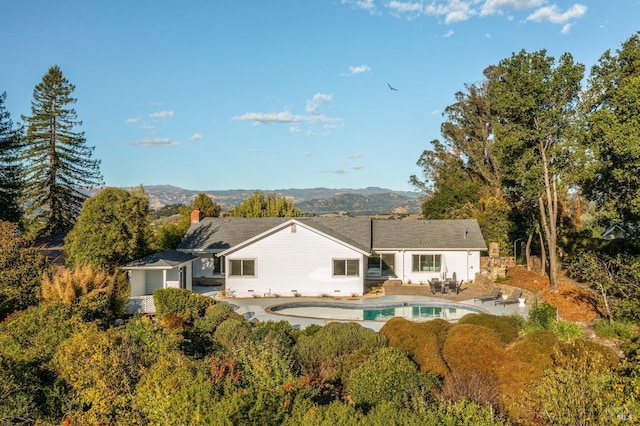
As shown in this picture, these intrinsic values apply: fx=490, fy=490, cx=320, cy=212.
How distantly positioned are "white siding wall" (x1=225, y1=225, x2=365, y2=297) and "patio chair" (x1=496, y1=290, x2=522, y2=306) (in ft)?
24.7

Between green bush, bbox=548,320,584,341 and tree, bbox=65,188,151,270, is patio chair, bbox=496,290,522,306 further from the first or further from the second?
tree, bbox=65,188,151,270

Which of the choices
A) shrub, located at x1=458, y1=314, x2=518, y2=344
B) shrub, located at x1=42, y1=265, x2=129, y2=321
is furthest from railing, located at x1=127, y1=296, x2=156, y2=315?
shrub, located at x1=458, y1=314, x2=518, y2=344

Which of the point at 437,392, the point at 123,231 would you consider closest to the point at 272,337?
the point at 437,392

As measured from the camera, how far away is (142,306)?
2172 cm

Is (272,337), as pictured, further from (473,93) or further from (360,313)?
(473,93)

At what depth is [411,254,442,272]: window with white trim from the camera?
3055 centimetres

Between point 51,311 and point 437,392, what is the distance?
11.5 metres

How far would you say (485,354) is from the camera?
1252 cm

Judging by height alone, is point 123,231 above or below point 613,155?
below

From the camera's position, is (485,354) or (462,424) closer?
(462,424)

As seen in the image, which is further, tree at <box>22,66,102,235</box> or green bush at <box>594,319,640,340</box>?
tree at <box>22,66,102,235</box>

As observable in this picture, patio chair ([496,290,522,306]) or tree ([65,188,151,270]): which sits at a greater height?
tree ([65,188,151,270])

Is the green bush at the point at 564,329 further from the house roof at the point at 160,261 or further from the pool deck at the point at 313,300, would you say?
the house roof at the point at 160,261

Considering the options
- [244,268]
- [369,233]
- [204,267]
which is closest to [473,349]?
[244,268]
